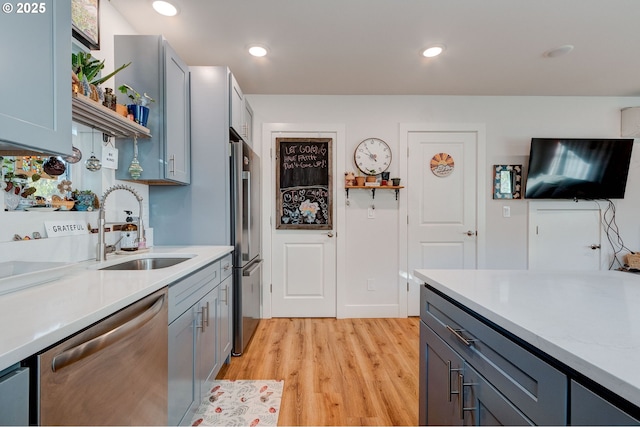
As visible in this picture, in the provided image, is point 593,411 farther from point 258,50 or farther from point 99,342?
point 258,50

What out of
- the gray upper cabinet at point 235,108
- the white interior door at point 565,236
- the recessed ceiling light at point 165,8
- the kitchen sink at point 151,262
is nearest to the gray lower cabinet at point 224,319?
the kitchen sink at point 151,262

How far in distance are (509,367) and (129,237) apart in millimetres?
2034

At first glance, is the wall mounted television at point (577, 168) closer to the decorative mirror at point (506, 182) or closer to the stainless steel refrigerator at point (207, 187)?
the decorative mirror at point (506, 182)

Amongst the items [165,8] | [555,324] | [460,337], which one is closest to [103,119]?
[165,8]

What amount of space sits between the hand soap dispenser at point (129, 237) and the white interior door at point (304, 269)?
4.55 ft

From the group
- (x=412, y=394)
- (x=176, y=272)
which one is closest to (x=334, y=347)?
(x=412, y=394)

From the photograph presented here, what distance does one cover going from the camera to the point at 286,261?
2949 mm

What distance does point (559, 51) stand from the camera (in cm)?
216

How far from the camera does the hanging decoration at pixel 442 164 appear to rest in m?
3.02

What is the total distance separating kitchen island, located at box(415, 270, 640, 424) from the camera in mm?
497

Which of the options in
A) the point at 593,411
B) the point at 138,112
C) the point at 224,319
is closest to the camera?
the point at 593,411

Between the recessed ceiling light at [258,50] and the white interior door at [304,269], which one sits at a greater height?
the recessed ceiling light at [258,50]

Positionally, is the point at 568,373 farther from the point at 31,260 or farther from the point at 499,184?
the point at 499,184

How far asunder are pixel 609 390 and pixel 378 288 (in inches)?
101
